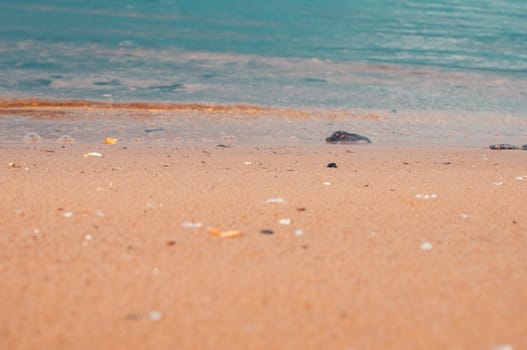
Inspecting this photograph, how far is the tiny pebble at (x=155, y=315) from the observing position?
2.77m

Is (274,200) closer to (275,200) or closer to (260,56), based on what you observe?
(275,200)

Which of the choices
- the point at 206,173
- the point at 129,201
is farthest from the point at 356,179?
the point at 129,201

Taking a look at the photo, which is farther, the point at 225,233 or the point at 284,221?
the point at 284,221

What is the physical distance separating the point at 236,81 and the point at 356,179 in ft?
25.5

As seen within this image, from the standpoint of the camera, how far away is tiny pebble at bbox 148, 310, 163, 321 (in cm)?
277

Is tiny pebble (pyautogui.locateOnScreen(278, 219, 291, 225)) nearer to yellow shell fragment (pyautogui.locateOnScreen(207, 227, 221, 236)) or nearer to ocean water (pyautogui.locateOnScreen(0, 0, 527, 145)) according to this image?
yellow shell fragment (pyautogui.locateOnScreen(207, 227, 221, 236))

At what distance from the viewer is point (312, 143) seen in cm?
821

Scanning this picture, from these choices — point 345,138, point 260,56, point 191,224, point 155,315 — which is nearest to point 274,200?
point 191,224

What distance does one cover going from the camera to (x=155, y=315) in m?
2.79

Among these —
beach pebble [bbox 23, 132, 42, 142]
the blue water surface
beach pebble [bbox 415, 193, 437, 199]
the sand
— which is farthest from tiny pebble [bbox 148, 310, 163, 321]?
the blue water surface

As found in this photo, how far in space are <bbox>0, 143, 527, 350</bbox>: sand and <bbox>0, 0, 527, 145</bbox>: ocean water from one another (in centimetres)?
541

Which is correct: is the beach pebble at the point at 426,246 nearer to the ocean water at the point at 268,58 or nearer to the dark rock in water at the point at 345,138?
the dark rock in water at the point at 345,138

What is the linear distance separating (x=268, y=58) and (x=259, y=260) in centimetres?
1283

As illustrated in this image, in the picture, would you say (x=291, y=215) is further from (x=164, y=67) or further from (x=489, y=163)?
(x=164, y=67)
